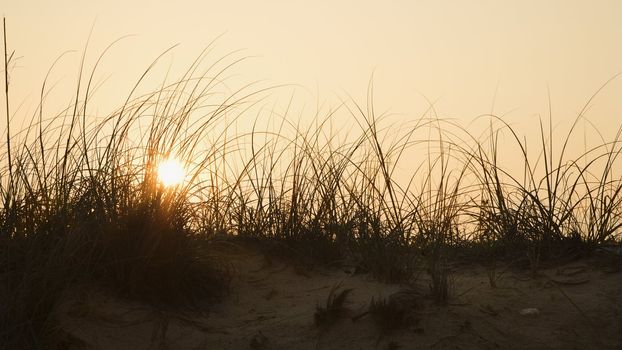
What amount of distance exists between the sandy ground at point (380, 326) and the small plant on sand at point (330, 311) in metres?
0.02

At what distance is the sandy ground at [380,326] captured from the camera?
2730 millimetres

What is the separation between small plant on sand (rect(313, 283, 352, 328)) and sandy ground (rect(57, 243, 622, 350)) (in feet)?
0.07

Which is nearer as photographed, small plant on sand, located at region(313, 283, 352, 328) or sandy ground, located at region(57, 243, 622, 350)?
sandy ground, located at region(57, 243, 622, 350)

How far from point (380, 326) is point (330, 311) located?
21cm

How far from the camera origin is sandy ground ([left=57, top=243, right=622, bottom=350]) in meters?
2.73

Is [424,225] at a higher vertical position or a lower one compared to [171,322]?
higher

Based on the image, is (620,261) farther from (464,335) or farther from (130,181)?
(130,181)

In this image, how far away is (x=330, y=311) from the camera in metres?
2.88

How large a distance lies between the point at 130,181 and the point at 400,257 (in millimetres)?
1233

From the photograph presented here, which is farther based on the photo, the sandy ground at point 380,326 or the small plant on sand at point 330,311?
the small plant on sand at point 330,311

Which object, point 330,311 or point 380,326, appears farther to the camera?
point 330,311

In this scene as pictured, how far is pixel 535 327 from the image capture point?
2785 millimetres

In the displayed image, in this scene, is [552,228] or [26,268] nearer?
[26,268]

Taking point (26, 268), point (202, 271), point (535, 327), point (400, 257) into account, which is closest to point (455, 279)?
point (400, 257)
